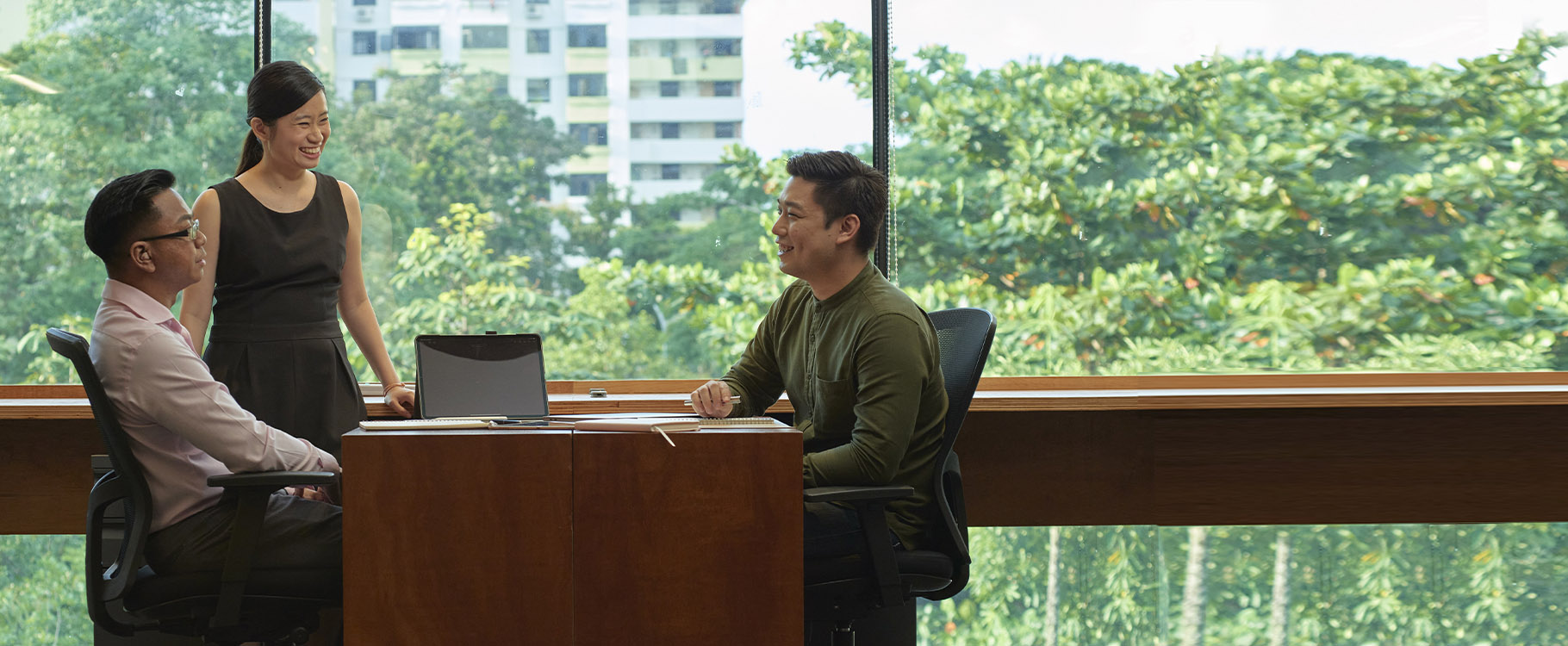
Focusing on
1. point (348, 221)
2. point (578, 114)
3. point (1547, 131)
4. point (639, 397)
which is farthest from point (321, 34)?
point (1547, 131)

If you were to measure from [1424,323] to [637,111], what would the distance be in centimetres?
240

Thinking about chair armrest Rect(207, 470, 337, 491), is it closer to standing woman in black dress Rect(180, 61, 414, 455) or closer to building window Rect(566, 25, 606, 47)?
standing woman in black dress Rect(180, 61, 414, 455)

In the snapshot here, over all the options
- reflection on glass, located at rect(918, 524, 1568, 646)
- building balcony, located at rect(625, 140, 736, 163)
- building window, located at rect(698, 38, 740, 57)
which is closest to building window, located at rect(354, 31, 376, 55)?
building balcony, located at rect(625, 140, 736, 163)

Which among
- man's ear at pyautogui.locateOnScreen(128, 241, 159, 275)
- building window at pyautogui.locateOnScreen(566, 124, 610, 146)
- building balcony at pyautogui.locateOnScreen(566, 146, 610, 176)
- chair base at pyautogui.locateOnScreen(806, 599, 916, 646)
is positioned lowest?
chair base at pyautogui.locateOnScreen(806, 599, 916, 646)

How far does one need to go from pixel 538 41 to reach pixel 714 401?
1.61 meters

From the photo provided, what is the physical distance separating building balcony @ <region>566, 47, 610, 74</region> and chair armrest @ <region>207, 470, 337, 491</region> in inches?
72.2

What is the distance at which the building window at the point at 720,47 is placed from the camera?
3328 mm

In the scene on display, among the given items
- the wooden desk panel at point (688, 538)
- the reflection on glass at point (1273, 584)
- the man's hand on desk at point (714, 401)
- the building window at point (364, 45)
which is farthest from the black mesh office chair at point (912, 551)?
the building window at point (364, 45)

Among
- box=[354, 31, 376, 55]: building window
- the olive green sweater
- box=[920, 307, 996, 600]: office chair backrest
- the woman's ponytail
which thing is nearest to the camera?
the olive green sweater

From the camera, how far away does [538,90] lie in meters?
3.34

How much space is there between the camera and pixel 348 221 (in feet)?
7.89

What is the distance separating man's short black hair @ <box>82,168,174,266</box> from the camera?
5.95 feet

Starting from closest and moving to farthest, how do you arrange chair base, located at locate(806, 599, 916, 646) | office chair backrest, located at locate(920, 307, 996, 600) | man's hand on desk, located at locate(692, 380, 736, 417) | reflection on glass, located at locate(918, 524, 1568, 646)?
office chair backrest, located at locate(920, 307, 996, 600) → man's hand on desk, located at locate(692, 380, 736, 417) → chair base, located at locate(806, 599, 916, 646) → reflection on glass, located at locate(918, 524, 1568, 646)

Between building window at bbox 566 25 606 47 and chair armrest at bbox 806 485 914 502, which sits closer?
chair armrest at bbox 806 485 914 502
